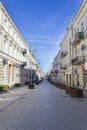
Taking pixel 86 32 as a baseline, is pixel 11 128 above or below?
below

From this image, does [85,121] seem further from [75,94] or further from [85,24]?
[85,24]

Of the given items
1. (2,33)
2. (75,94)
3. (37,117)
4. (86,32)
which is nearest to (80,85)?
(86,32)

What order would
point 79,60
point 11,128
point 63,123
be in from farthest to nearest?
point 79,60, point 63,123, point 11,128

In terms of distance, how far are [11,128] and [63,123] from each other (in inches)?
78.9

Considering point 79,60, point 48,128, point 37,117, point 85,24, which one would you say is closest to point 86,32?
point 85,24

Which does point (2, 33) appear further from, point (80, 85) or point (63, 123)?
point (63, 123)

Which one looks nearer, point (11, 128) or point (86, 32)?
point (11, 128)

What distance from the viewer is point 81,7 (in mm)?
35406

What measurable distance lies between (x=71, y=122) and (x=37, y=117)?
1626mm

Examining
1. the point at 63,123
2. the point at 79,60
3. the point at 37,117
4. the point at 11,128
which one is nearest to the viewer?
the point at 11,128

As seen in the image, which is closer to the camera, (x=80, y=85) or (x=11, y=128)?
(x=11, y=128)

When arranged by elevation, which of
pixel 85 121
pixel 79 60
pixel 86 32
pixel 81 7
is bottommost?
pixel 85 121

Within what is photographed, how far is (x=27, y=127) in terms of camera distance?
8438mm

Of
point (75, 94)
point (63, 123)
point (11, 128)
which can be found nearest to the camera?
point (11, 128)
